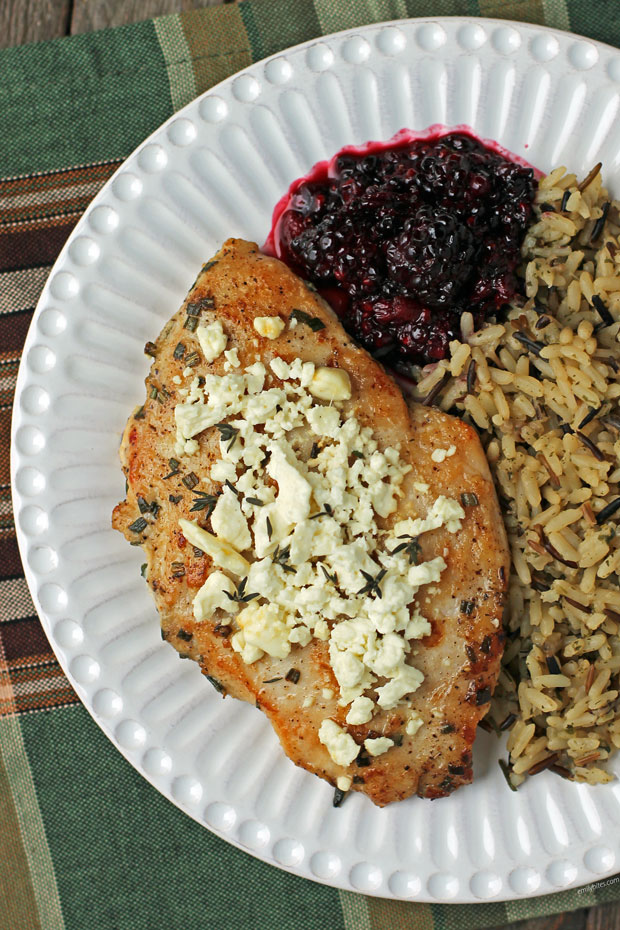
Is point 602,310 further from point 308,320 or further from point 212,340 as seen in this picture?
point 212,340

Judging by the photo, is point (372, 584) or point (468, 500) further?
point (468, 500)

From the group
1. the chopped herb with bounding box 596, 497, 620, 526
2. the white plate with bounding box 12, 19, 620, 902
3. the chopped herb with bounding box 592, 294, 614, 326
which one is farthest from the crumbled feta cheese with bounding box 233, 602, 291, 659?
the chopped herb with bounding box 592, 294, 614, 326

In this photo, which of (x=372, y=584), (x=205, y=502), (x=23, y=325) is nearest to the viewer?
(x=372, y=584)

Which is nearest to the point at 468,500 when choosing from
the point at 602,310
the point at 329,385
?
the point at 329,385

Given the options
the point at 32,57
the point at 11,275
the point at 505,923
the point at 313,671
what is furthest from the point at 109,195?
the point at 505,923

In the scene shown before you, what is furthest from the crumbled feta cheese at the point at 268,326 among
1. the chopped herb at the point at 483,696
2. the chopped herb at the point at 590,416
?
the chopped herb at the point at 483,696

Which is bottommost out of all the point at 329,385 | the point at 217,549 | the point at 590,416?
the point at 217,549

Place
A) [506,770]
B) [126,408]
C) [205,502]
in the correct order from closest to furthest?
1. [205,502]
2. [506,770]
3. [126,408]
